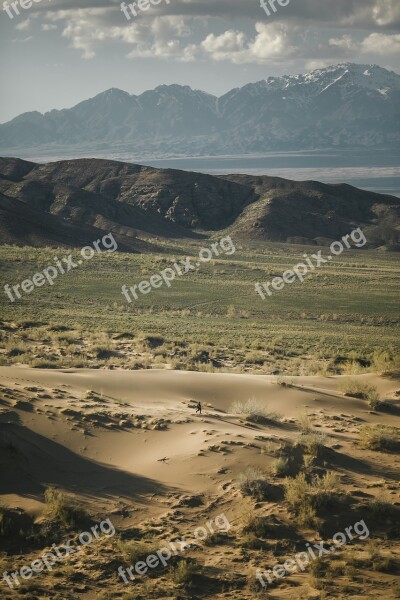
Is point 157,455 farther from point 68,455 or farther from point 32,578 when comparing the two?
point 32,578

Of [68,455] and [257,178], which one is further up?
[257,178]

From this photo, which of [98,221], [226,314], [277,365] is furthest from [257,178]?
[277,365]

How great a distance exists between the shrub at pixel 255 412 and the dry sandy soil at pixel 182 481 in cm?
18

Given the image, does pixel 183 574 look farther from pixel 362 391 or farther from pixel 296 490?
pixel 362 391

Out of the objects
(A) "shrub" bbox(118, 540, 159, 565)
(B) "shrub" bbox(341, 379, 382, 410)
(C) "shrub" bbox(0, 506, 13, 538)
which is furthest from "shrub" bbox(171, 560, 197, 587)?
(B) "shrub" bbox(341, 379, 382, 410)

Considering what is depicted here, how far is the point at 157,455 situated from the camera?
13062 mm

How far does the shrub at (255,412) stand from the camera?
1531cm

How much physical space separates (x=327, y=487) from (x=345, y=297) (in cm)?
3573

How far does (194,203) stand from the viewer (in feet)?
393

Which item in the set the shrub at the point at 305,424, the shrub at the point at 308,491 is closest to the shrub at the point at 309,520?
the shrub at the point at 308,491

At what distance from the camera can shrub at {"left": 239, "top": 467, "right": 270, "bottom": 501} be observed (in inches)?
450

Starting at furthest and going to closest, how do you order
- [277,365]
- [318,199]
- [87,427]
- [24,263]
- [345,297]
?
[318,199], [24,263], [345,297], [277,365], [87,427]

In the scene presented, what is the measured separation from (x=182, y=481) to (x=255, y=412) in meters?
3.80

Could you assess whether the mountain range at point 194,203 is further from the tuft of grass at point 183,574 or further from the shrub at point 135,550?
the tuft of grass at point 183,574
